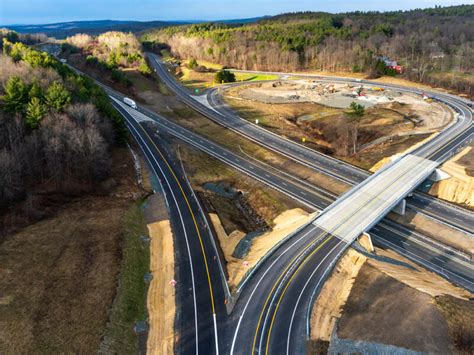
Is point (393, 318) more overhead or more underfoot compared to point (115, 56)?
more underfoot

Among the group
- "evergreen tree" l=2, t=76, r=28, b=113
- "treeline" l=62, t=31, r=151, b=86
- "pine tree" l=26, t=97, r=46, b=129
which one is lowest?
"pine tree" l=26, t=97, r=46, b=129

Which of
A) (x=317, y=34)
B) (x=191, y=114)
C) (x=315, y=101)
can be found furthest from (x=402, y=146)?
(x=317, y=34)

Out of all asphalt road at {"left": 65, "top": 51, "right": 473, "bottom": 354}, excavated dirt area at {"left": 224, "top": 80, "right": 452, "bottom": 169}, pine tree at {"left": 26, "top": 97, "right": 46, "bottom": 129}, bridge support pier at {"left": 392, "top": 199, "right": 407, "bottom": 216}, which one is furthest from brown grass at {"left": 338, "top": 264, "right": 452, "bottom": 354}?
pine tree at {"left": 26, "top": 97, "right": 46, "bottom": 129}

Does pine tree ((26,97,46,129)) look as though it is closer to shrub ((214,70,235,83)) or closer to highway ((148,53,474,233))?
highway ((148,53,474,233))

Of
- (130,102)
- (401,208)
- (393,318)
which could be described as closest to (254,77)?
(130,102)

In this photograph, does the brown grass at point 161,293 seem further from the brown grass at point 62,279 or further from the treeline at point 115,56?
the treeline at point 115,56

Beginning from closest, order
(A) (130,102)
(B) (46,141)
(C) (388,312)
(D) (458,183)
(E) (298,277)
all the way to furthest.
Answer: (C) (388,312) < (E) (298,277) < (B) (46,141) < (D) (458,183) < (A) (130,102)

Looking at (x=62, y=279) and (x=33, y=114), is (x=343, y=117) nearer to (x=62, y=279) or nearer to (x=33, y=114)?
(x=33, y=114)
